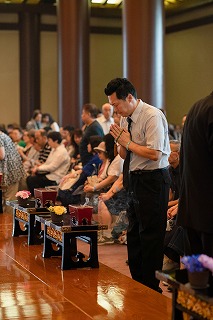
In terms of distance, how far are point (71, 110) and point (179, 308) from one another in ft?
40.5

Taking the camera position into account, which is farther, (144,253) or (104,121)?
(104,121)

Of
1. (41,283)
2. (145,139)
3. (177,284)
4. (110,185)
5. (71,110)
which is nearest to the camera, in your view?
(177,284)

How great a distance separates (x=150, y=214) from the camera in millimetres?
4672

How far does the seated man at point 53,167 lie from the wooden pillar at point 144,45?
1.44 metres

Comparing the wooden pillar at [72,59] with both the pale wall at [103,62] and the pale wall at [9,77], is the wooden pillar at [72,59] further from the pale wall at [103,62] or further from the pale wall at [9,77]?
the pale wall at [103,62]

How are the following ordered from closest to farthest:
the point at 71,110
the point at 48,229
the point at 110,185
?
1. the point at 48,229
2. the point at 110,185
3. the point at 71,110

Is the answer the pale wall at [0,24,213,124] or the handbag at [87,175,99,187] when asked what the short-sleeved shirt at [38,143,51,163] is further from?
the pale wall at [0,24,213,124]

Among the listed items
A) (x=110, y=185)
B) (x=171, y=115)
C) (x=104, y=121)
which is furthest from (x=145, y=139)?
(x=171, y=115)

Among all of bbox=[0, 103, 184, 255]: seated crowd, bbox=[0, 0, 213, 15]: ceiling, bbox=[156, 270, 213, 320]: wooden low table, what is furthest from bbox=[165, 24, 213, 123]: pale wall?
bbox=[156, 270, 213, 320]: wooden low table

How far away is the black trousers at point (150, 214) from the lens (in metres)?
4.67

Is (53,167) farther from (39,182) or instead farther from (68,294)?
(68,294)

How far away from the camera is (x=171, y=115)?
2072 cm

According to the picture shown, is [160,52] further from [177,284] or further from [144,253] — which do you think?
[177,284]

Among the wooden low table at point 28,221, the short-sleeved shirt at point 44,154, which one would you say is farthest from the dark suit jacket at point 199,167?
the short-sleeved shirt at point 44,154
